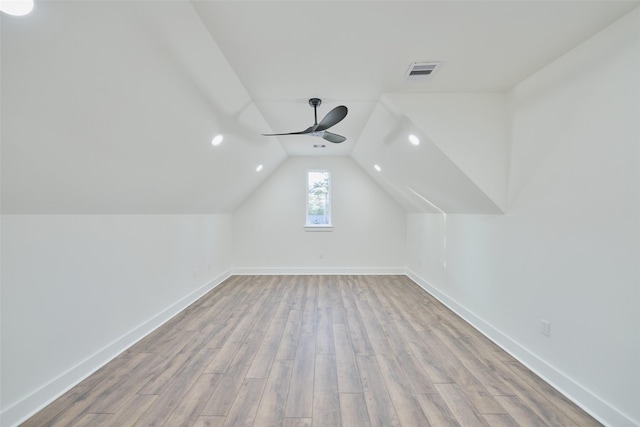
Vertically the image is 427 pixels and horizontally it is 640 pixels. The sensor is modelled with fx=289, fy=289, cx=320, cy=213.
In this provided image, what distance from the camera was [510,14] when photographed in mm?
1666

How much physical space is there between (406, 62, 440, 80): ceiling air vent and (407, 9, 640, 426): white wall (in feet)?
2.77

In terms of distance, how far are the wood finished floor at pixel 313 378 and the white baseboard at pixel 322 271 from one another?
7.35 ft

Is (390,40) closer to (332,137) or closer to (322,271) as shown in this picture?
(332,137)

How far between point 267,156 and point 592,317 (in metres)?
4.28

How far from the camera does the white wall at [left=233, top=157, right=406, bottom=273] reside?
19.8 feet

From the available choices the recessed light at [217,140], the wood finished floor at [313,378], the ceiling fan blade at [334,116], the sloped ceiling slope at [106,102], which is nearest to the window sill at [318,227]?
the wood finished floor at [313,378]

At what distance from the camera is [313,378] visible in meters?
2.28

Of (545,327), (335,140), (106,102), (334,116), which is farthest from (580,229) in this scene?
(106,102)

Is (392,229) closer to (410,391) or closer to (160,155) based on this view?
(410,391)

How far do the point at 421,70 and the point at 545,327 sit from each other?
2270mm

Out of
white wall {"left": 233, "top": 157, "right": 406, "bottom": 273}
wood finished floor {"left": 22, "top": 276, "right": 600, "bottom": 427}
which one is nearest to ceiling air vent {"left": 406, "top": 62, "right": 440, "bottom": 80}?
wood finished floor {"left": 22, "top": 276, "right": 600, "bottom": 427}

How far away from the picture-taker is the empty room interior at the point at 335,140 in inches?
63.7

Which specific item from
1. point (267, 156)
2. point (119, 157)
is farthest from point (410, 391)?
→ point (267, 156)

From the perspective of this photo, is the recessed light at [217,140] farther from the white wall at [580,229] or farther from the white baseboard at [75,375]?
the white wall at [580,229]
